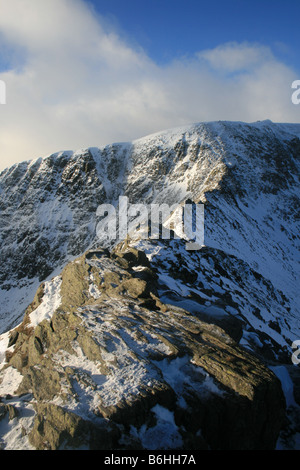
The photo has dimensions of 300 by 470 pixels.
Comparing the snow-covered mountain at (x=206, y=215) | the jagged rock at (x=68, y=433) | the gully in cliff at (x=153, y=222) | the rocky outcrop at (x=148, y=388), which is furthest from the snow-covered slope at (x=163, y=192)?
the jagged rock at (x=68, y=433)

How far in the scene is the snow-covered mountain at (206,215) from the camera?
32.5 metres

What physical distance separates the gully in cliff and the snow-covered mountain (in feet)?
6.84

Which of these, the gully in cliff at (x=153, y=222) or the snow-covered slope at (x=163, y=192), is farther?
the snow-covered slope at (x=163, y=192)

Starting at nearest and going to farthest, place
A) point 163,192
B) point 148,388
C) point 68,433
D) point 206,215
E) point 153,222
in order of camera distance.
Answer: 1. point 68,433
2. point 148,388
3. point 206,215
4. point 153,222
5. point 163,192

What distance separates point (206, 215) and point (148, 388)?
47.0 metres

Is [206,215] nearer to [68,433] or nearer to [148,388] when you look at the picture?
[148,388]

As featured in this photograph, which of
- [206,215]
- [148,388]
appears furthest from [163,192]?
[148,388]

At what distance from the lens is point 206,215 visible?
184 feet

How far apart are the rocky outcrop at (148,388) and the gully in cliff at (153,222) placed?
24.4 m

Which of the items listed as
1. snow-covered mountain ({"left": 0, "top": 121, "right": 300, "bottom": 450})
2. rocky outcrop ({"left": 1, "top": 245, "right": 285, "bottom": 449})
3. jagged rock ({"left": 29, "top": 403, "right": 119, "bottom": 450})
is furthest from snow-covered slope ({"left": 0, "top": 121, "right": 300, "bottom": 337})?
jagged rock ({"left": 29, "top": 403, "right": 119, "bottom": 450})

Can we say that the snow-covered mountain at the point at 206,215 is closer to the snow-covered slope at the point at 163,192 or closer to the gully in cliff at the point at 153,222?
the snow-covered slope at the point at 163,192

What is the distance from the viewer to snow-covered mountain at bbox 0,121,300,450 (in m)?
32.5

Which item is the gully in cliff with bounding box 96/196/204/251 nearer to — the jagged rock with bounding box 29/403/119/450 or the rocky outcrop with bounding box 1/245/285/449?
the rocky outcrop with bounding box 1/245/285/449
